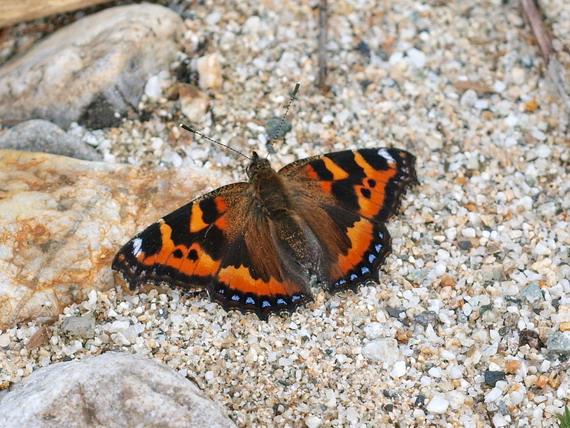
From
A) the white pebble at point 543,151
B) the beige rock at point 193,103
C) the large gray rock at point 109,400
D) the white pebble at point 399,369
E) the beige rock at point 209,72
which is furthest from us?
the beige rock at point 209,72

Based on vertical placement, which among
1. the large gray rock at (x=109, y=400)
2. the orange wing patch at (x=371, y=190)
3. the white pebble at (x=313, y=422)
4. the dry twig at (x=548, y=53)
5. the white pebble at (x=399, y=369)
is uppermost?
the dry twig at (x=548, y=53)

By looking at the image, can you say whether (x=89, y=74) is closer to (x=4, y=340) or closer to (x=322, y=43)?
(x=322, y=43)

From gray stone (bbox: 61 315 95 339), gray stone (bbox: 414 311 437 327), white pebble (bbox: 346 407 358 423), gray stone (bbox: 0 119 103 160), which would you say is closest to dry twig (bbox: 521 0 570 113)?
gray stone (bbox: 414 311 437 327)

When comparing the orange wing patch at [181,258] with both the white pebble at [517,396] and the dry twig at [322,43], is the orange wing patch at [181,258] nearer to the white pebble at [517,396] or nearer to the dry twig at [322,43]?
the white pebble at [517,396]

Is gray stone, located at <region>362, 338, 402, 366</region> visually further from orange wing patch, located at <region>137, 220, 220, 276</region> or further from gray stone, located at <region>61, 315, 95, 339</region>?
gray stone, located at <region>61, 315, 95, 339</region>

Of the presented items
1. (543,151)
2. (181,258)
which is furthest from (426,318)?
(543,151)

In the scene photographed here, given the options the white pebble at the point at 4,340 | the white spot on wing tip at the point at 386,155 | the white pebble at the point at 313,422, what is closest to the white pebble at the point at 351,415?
the white pebble at the point at 313,422
